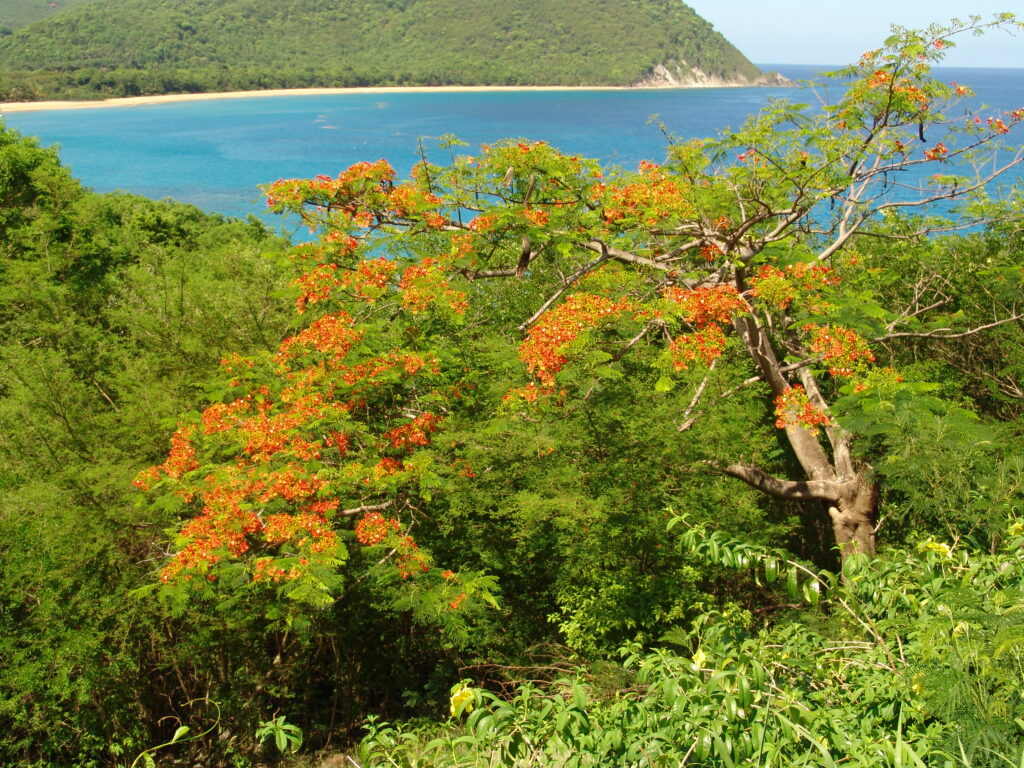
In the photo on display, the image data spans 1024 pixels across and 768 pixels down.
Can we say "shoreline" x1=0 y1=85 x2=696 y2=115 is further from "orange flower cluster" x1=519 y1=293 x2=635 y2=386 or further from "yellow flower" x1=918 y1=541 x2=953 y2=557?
"yellow flower" x1=918 y1=541 x2=953 y2=557

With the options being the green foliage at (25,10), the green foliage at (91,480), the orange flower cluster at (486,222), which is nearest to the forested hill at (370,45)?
the green foliage at (25,10)

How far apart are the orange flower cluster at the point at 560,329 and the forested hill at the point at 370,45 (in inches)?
4316

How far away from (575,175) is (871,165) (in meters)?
3.33

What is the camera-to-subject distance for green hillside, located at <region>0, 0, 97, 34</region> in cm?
14888

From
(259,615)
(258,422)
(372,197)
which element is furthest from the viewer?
(372,197)

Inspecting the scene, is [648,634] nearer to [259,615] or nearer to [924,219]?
[259,615]

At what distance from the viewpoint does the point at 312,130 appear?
68250mm

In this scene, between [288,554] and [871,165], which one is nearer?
[288,554]

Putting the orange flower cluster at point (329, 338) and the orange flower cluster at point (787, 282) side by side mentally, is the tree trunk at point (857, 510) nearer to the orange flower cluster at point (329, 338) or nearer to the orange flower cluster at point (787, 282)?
the orange flower cluster at point (787, 282)

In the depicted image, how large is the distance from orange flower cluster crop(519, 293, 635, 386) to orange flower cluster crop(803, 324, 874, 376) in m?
1.74

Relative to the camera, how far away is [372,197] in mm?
8039

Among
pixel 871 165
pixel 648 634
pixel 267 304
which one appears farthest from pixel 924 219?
pixel 267 304

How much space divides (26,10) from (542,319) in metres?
207

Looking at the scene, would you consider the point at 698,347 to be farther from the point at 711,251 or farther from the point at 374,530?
the point at 374,530
